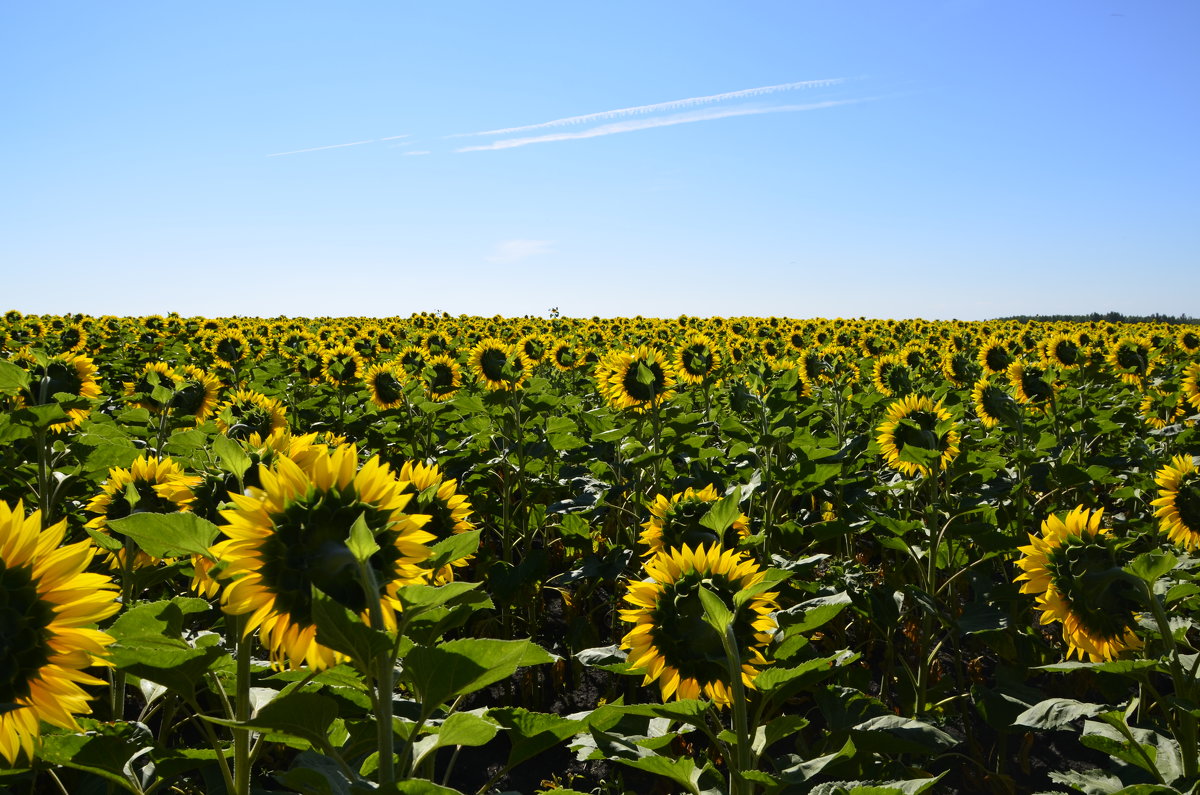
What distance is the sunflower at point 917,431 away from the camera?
4328 mm

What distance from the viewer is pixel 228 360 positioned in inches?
441

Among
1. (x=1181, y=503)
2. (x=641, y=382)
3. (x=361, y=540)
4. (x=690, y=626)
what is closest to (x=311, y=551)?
(x=361, y=540)

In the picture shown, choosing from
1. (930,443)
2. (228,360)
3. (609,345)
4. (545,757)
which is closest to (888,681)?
(930,443)

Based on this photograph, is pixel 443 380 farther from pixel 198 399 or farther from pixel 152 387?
pixel 152 387

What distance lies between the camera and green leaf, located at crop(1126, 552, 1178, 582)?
6.72 ft

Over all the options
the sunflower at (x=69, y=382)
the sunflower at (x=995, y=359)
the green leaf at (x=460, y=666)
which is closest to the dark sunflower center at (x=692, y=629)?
the green leaf at (x=460, y=666)

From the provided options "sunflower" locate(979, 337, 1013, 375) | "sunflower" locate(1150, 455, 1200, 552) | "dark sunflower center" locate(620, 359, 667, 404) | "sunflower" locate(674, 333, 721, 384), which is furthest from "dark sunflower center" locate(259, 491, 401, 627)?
"sunflower" locate(979, 337, 1013, 375)

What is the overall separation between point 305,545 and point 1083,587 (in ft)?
6.91

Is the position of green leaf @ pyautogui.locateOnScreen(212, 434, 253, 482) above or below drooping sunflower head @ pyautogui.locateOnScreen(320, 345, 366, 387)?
below

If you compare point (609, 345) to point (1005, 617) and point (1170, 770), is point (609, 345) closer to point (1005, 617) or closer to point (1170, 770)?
point (1005, 617)

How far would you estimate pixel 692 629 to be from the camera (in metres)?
2.01

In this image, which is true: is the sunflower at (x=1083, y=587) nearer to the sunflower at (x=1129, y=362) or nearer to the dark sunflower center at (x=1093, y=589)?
the dark sunflower center at (x=1093, y=589)

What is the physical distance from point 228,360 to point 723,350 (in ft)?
22.2

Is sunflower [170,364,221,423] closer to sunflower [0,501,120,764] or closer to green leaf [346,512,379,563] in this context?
sunflower [0,501,120,764]
